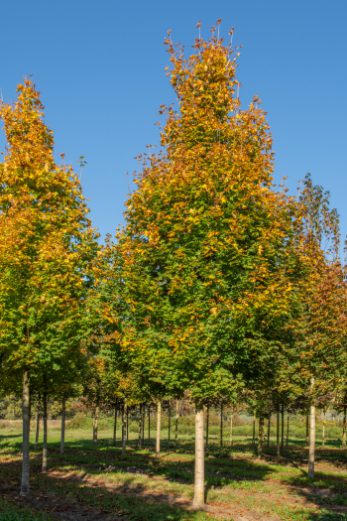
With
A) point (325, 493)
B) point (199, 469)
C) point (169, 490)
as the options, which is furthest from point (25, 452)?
point (325, 493)

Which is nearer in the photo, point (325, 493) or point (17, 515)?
point (17, 515)

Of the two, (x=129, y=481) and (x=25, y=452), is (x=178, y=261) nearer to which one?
(x=25, y=452)

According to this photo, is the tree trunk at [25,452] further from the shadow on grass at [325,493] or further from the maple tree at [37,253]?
the shadow on grass at [325,493]

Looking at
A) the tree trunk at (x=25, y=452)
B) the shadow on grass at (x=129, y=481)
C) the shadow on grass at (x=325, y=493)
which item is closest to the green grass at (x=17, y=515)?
the shadow on grass at (x=129, y=481)

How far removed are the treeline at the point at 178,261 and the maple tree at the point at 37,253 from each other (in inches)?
2.0

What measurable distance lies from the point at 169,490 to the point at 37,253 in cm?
1066

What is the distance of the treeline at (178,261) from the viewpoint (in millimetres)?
16062

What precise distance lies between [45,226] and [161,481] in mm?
12508

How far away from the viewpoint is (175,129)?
61.7 ft

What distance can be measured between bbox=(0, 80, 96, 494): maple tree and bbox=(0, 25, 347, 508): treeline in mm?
51

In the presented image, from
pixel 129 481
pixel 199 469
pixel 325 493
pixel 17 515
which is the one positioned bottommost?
pixel 325 493

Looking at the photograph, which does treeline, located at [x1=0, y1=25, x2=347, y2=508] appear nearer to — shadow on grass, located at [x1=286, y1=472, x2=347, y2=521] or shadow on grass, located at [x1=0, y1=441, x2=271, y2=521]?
shadow on grass, located at [x1=0, y1=441, x2=271, y2=521]

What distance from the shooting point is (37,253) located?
17891mm

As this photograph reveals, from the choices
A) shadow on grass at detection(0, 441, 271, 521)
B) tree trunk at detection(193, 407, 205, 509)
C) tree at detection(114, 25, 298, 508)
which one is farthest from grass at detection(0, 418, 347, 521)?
tree at detection(114, 25, 298, 508)
